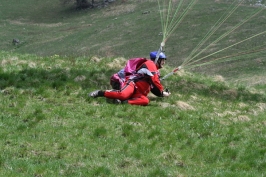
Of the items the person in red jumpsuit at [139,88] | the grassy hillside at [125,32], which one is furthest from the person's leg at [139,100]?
the grassy hillside at [125,32]

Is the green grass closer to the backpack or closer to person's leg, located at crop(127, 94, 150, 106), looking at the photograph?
person's leg, located at crop(127, 94, 150, 106)

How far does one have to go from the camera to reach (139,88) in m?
14.1

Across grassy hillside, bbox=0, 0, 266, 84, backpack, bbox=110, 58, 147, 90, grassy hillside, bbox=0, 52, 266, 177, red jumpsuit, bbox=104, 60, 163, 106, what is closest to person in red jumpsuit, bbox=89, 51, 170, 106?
red jumpsuit, bbox=104, 60, 163, 106

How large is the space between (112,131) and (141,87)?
3.28 meters

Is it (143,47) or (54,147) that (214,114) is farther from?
(143,47)

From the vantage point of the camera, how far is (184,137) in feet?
37.1

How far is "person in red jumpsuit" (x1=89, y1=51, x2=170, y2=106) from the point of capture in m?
13.6

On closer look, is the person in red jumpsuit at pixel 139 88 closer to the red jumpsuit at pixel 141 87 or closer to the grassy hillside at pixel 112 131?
the red jumpsuit at pixel 141 87

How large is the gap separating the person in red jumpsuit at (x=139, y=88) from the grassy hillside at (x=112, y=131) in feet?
1.13

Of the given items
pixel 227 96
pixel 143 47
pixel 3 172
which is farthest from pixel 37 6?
pixel 3 172

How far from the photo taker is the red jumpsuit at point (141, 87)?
1361cm

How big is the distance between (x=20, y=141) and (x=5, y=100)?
9.99ft

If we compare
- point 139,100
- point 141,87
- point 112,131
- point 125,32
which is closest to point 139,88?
point 141,87

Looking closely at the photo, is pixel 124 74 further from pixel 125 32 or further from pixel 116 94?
pixel 125 32
